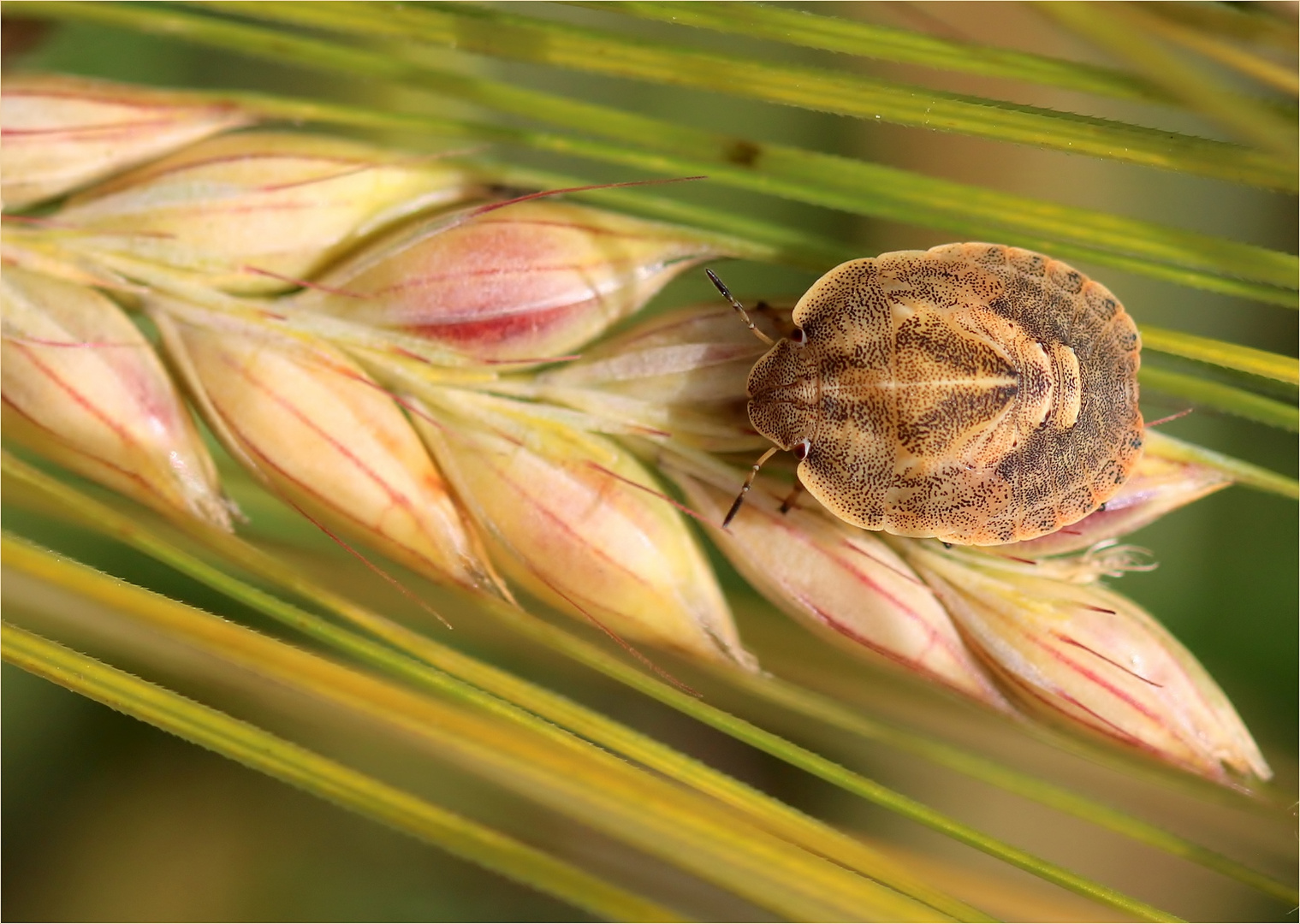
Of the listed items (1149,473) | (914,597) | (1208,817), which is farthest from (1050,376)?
(1208,817)

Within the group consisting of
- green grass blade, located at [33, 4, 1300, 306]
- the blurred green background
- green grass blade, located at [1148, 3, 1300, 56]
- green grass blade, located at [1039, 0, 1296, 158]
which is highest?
green grass blade, located at [1148, 3, 1300, 56]

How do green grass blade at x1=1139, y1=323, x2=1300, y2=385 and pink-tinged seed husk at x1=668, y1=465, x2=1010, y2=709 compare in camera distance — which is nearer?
green grass blade at x1=1139, y1=323, x2=1300, y2=385

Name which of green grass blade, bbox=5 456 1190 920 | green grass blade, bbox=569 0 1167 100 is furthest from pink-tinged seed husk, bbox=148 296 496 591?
green grass blade, bbox=569 0 1167 100

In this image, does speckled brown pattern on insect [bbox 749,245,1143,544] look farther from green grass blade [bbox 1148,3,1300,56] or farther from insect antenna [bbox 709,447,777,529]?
green grass blade [bbox 1148,3,1300,56]

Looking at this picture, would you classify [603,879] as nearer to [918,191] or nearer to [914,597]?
[914,597]

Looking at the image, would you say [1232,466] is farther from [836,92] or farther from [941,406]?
[836,92]

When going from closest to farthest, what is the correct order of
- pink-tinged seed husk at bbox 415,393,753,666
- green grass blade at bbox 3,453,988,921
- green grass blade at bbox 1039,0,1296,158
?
1. green grass blade at bbox 1039,0,1296,158
2. green grass blade at bbox 3,453,988,921
3. pink-tinged seed husk at bbox 415,393,753,666
